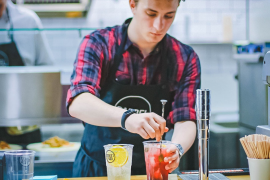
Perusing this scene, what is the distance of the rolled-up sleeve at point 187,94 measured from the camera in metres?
2.04

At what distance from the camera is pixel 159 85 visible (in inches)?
86.1

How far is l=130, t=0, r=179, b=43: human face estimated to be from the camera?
195 cm

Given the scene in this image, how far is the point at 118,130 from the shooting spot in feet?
6.88

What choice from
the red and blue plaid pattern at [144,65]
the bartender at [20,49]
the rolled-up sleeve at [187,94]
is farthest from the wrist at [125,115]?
the bartender at [20,49]

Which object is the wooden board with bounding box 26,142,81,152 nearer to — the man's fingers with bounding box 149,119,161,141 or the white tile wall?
the man's fingers with bounding box 149,119,161,141

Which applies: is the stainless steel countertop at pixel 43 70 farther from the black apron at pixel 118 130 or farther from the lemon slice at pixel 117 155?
the lemon slice at pixel 117 155

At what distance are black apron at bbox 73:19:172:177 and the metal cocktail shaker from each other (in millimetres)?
921

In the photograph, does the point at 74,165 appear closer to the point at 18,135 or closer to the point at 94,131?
the point at 94,131

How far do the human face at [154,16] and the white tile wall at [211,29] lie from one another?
6.89 ft

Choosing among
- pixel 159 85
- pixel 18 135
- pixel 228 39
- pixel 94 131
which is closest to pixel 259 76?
pixel 228 39

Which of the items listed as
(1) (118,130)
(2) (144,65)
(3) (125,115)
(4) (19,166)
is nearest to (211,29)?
(2) (144,65)

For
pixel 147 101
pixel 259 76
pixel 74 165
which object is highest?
pixel 259 76

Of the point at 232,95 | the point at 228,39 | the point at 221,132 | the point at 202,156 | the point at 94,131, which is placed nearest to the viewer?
the point at 202,156

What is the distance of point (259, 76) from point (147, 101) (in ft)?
4.55
